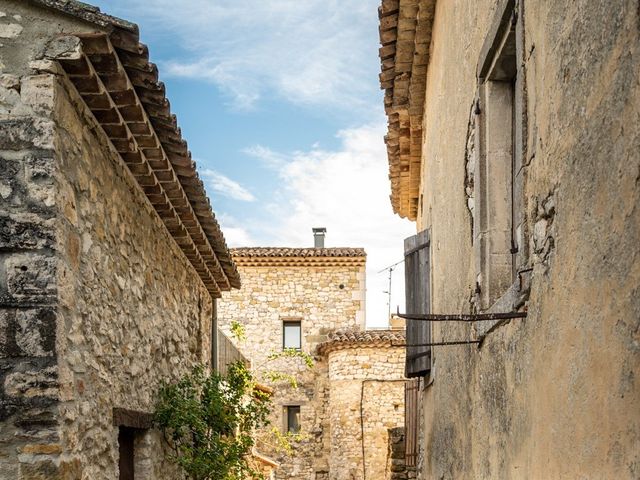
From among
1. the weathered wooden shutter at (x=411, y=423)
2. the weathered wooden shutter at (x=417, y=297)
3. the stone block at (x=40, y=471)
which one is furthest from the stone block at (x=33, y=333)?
the weathered wooden shutter at (x=411, y=423)

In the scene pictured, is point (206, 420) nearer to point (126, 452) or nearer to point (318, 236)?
point (126, 452)

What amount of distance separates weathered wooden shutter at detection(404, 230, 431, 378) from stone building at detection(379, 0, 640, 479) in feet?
5.32

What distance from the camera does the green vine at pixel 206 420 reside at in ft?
27.3

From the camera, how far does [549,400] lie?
3.05 metres

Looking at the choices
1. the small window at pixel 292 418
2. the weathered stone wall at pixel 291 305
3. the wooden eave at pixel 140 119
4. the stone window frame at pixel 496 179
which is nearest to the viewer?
the stone window frame at pixel 496 179

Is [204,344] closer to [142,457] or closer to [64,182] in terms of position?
[142,457]

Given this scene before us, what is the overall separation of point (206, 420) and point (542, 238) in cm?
718

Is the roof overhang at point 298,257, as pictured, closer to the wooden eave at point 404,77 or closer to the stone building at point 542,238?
the wooden eave at point 404,77

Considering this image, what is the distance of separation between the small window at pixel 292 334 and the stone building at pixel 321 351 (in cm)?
3

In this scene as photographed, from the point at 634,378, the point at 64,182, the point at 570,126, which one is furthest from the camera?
the point at 64,182

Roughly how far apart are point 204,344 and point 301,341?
15488 millimetres

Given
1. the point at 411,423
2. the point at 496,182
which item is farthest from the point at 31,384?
the point at 411,423

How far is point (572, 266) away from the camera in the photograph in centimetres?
276

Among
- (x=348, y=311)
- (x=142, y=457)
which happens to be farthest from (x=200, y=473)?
(x=348, y=311)
